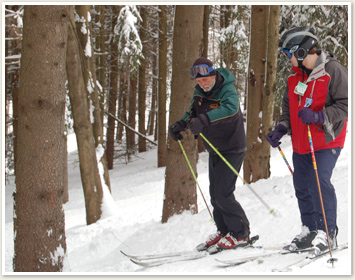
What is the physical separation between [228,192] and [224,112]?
95cm

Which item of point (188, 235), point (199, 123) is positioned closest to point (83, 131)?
point (188, 235)

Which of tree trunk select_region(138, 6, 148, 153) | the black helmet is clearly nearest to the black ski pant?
the black helmet

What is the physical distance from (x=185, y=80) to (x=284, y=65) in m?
5.96

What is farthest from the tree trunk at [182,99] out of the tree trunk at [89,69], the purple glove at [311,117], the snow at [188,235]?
the tree trunk at [89,69]

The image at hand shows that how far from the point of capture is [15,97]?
15.1 meters

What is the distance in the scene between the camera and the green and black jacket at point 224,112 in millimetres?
4184

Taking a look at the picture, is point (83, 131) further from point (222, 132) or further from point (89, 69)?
point (222, 132)

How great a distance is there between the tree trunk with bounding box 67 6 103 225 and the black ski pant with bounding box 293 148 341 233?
555cm

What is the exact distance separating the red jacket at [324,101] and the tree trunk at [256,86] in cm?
367

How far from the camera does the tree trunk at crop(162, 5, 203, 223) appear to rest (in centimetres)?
616

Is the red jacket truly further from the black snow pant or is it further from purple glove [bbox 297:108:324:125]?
the black snow pant

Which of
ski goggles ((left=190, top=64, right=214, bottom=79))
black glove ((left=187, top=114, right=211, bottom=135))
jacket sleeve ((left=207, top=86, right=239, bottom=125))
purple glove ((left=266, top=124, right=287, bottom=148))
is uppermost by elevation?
ski goggles ((left=190, top=64, right=214, bottom=79))

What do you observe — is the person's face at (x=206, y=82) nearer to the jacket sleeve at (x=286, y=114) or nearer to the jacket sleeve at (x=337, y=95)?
the jacket sleeve at (x=286, y=114)

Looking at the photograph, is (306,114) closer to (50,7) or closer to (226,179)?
(226,179)
